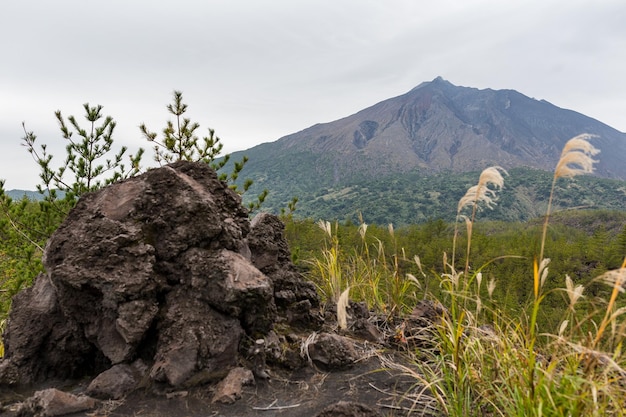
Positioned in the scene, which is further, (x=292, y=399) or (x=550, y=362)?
(x=292, y=399)

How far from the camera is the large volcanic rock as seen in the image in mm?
3639

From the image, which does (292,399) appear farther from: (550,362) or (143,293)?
(550,362)

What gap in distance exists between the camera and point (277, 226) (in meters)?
5.48

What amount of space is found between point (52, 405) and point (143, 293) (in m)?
1.03

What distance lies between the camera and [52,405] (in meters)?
3.14

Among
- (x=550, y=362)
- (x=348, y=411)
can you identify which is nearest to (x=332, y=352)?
(x=348, y=411)

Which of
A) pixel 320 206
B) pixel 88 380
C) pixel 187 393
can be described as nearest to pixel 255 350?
pixel 187 393

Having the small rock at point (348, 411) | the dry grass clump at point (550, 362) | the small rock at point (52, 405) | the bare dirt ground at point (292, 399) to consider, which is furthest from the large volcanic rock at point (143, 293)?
the dry grass clump at point (550, 362)

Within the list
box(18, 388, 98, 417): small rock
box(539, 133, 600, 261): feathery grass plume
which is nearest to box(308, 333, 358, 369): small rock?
box(18, 388, 98, 417): small rock

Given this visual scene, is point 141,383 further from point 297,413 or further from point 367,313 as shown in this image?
point 367,313

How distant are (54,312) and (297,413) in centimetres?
261

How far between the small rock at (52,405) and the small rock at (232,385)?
99 cm

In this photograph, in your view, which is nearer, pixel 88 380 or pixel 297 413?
pixel 297 413

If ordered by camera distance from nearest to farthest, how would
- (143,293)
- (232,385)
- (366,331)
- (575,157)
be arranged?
(575,157) → (232,385) → (143,293) → (366,331)
